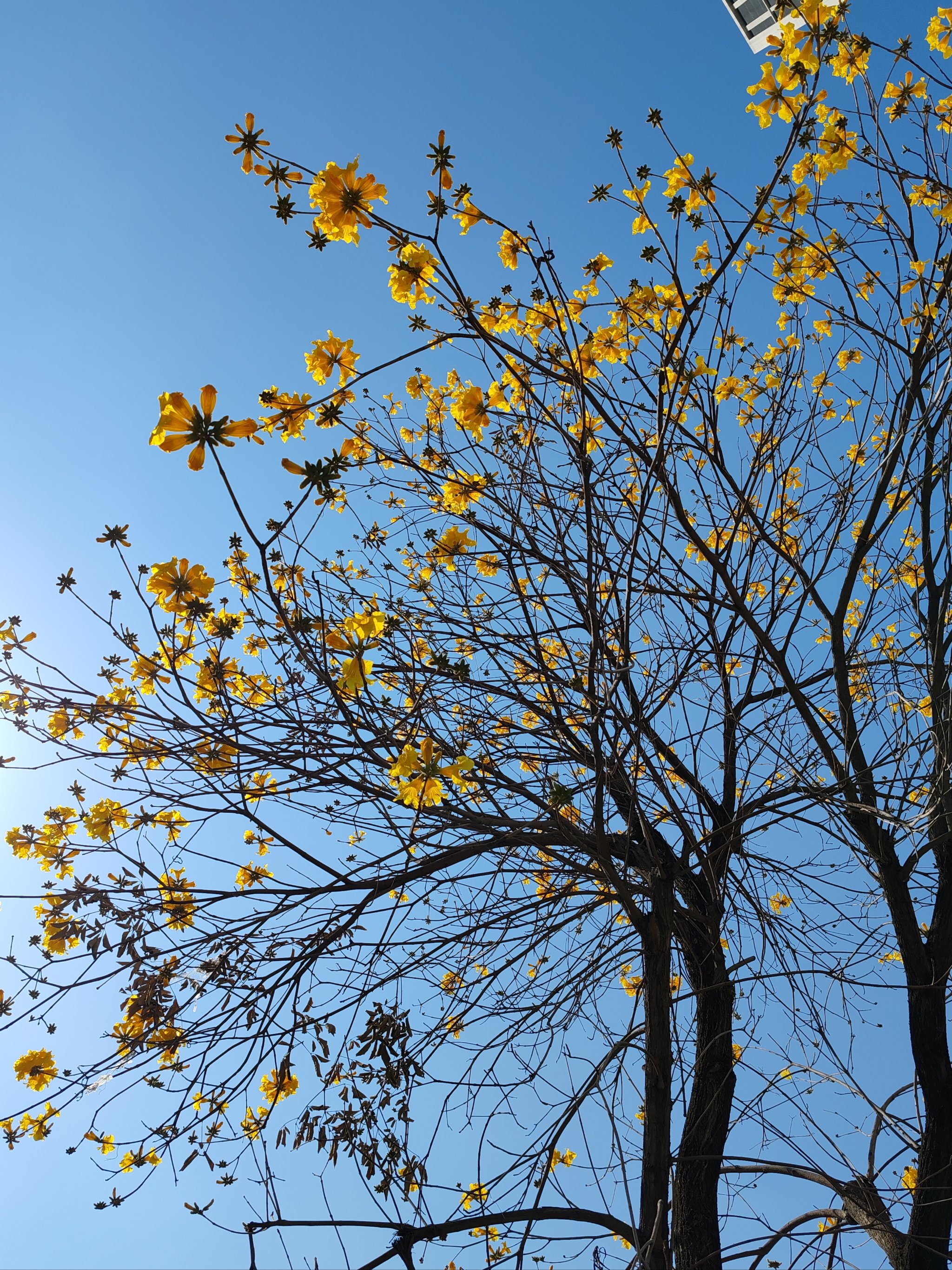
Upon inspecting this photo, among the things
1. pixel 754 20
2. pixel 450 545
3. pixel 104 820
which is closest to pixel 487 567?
pixel 450 545

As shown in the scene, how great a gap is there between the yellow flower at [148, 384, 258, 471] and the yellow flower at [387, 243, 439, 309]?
2.35 ft

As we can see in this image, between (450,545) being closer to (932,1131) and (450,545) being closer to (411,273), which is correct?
(411,273)

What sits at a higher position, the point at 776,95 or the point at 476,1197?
the point at 776,95

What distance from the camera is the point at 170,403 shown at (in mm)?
1730

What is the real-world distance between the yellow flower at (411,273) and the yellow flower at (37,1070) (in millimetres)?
2980

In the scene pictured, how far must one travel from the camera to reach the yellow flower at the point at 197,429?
A: 1.76 meters

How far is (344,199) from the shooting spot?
192 centimetres

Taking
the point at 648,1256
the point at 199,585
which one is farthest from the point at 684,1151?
the point at 199,585

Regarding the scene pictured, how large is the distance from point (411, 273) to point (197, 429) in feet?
2.58

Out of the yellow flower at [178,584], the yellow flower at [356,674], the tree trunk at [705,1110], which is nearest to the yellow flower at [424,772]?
the yellow flower at [356,674]

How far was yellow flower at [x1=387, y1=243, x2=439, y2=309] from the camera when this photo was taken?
7.14 ft

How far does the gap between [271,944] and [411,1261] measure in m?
1.16

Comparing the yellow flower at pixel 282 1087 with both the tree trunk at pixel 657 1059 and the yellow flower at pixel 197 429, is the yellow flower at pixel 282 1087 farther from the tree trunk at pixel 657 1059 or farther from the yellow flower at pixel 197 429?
the yellow flower at pixel 197 429

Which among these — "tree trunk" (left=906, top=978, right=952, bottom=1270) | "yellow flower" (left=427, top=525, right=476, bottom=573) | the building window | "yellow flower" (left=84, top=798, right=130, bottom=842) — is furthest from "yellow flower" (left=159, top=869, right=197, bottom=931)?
the building window
